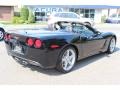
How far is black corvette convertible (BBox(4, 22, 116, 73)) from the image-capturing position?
5016 mm

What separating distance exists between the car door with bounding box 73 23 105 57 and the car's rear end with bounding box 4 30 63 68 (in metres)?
1.17

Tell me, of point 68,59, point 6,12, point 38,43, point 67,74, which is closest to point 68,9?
point 6,12

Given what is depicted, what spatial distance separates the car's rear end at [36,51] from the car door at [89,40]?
3.83 ft

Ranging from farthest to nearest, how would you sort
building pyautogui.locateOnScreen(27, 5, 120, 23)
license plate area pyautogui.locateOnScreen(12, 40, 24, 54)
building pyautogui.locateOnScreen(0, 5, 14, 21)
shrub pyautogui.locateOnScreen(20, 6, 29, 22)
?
1. building pyautogui.locateOnScreen(0, 5, 14, 21)
2. building pyautogui.locateOnScreen(27, 5, 120, 23)
3. shrub pyautogui.locateOnScreen(20, 6, 29, 22)
4. license plate area pyautogui.locateOnScreen(12, 40, 24, 54)

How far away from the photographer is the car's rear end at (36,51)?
16.3ft

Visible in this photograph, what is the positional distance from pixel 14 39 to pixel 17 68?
2.75 feet

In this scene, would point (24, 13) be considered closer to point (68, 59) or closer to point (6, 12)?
point (6, 12)

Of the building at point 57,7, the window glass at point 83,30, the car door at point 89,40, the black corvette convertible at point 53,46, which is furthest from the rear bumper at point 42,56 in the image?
the building at point 57,7

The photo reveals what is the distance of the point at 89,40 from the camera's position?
20.7 feet

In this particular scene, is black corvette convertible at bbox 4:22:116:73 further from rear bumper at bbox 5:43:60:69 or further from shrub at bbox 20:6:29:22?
shrub at bbox 20:6:29:22

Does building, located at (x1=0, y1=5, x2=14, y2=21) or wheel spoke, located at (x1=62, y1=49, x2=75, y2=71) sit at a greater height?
building, located at (x1=0, y1=5, x2=14, y2=21)

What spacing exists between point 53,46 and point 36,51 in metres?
0.41

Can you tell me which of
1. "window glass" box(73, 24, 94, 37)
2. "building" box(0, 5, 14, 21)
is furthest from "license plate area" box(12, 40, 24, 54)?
"building" box(0, 5, 14, 21)
